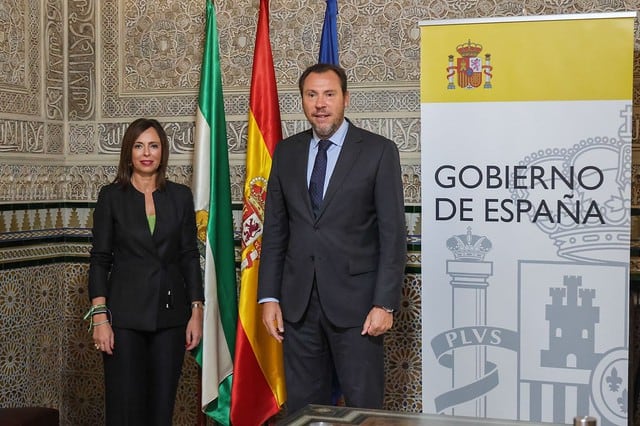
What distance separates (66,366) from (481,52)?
8.47 feet

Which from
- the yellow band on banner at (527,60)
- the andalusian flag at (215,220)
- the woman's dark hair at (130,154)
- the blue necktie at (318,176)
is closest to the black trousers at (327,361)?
the blue necktie at (318,176)

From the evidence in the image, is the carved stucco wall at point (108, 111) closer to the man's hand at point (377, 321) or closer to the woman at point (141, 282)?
the woman at point (141, 282)

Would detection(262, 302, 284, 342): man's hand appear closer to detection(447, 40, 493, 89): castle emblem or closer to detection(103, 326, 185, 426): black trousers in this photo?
detection(103, 326, 185, 426): black trousers

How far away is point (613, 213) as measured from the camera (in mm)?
3375

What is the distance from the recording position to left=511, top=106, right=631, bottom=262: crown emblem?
3371 mm

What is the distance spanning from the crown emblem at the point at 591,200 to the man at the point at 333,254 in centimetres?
59

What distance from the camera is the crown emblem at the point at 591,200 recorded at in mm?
3371

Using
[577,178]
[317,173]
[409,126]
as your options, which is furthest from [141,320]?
[577,178]

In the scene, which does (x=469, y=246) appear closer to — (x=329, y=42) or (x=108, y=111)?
(x=329, y=42)

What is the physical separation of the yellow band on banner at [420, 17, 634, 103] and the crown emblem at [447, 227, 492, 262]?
0.52 meters

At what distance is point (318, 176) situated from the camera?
11.1 feet

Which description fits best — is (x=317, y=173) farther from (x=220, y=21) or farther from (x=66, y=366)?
(x=66, y=366)

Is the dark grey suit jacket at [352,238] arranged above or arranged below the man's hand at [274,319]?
above

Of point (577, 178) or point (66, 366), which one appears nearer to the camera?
point (577, 178)
